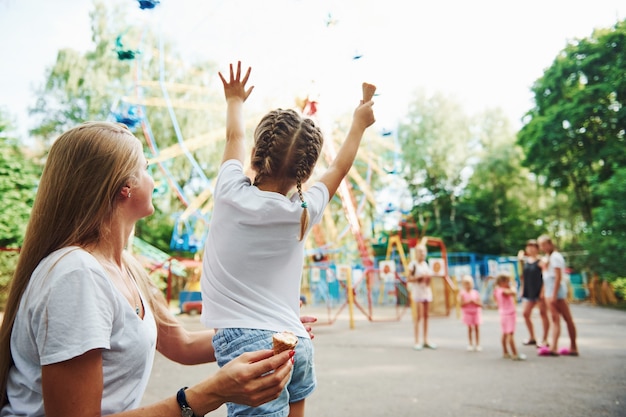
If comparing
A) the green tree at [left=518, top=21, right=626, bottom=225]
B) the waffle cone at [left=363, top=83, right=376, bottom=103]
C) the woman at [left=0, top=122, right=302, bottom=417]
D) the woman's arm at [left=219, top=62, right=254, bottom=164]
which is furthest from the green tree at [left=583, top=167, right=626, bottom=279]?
the woman at [left=0, top=122, right=302, bottom=417]

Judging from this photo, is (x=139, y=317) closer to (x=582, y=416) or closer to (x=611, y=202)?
(x=582, y=416)

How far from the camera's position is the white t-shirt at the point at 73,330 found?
93 centimetres

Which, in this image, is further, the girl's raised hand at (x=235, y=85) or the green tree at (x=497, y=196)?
the green tree at (x=497, y=196)

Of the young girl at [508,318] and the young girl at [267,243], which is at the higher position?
the young girl at [267,243]

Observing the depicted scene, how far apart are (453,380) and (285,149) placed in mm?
3749

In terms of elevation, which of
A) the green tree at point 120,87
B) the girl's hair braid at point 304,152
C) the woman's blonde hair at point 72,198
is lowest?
A: the woman's blonde hair at point 72,198

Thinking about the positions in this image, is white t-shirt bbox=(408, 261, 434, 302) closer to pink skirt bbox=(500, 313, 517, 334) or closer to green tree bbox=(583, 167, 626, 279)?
pink skirt bbox=(500, 313, 517, 334)

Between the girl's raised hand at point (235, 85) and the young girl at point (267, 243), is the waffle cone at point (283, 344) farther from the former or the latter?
the girl's raised hand at point (235, 85)

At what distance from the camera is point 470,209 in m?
29.9

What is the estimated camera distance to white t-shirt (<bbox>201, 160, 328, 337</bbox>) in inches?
62.4

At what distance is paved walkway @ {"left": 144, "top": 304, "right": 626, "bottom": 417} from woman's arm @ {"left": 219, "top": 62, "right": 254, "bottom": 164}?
93.8 inches

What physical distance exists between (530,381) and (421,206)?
1072 inches

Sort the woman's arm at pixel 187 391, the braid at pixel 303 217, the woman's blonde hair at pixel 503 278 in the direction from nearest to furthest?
the woman's arm at pixel 187 391 < the braid at pixel 303 217 < the woman's blonde hair at pixel 503 278

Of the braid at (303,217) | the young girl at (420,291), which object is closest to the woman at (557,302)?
the young girl at (420,291)
